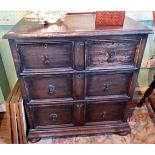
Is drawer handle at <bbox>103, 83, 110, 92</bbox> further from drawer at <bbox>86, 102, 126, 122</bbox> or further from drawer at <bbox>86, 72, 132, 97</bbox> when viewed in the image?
drawer at <bbox>86, 102, 126, 122</bbox>

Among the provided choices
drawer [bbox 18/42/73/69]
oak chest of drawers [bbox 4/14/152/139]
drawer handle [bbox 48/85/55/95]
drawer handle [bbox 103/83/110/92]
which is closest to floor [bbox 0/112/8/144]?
oak chest of drawers [bbox 4/14/152/139]

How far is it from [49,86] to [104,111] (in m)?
0.46

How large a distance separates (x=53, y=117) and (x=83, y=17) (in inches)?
29.0

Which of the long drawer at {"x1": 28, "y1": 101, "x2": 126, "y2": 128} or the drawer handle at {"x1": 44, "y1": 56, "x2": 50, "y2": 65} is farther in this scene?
the long drawer at {"x1": 28, "y1": 101, "x2": 126, "y2": 128}

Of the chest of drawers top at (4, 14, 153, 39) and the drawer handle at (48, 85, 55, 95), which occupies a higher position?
the chest of drawers top at (4, 14, 153, 39)

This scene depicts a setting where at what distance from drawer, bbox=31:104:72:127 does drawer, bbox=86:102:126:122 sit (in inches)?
5.8

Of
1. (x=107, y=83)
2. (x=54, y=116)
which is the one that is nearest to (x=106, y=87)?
(x=107, y=83)

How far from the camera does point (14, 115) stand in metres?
1.30

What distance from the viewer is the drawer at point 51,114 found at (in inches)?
52.2

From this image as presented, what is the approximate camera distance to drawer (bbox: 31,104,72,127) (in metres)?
1.33

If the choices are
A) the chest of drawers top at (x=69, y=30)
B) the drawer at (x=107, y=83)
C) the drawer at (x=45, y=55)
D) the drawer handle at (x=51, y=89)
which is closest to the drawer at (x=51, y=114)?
the drawer handle at (x=51, y=89)

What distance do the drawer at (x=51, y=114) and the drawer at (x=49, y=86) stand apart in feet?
0.30
